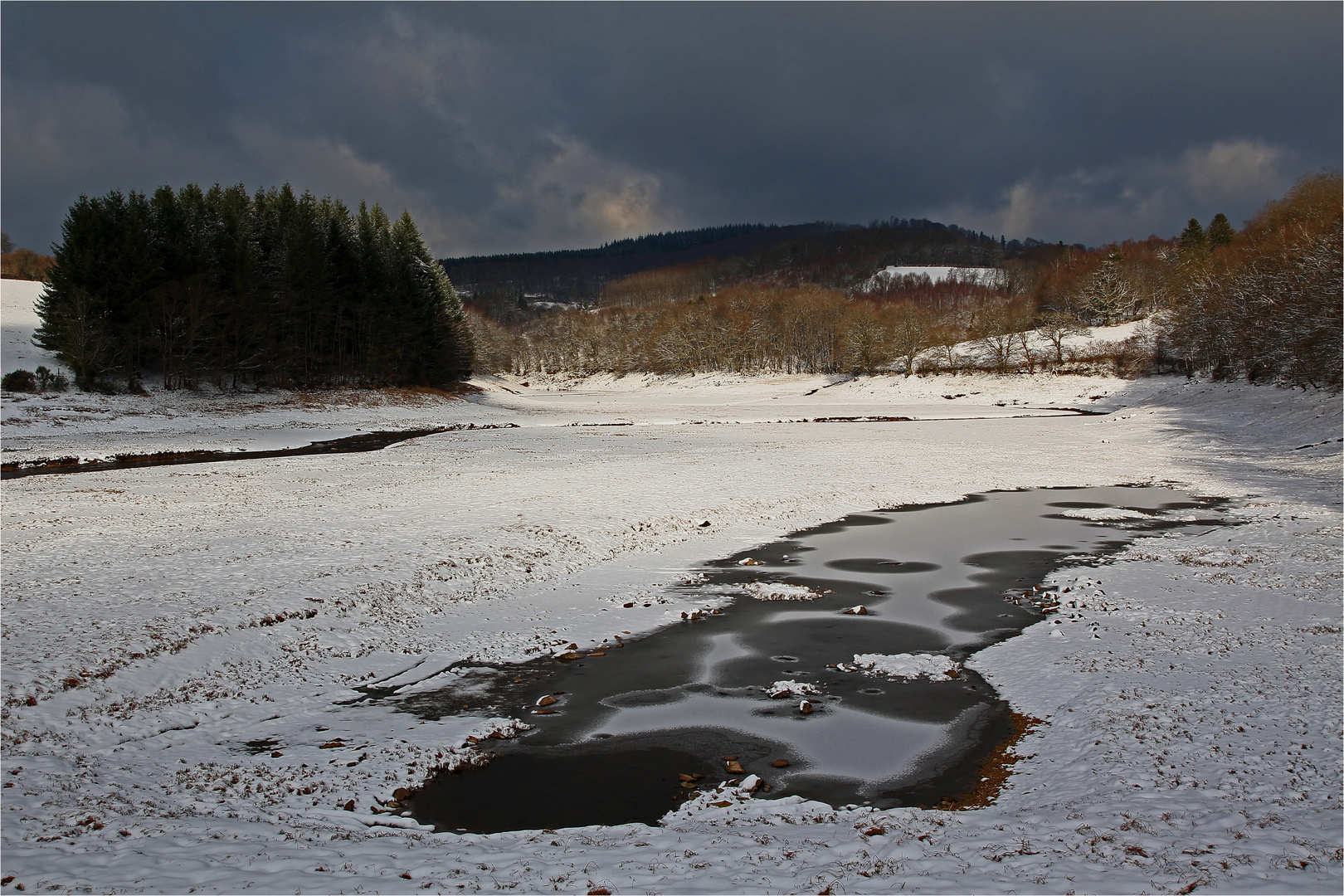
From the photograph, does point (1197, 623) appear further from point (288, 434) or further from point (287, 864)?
point (288, 434)

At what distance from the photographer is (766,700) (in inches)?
340

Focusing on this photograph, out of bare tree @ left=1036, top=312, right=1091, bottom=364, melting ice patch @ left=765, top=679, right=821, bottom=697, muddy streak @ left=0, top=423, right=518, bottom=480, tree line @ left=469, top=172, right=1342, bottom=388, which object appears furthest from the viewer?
bare tree @ left=1036, top=312, right=1091, bottom=364

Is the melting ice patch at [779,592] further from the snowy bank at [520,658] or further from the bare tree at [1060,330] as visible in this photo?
the bare tree at [1060,330]

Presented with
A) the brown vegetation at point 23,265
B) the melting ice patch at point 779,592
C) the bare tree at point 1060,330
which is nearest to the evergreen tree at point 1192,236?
the bare tree at point 1060,330

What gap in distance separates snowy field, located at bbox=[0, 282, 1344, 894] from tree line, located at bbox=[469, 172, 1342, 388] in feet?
64.1

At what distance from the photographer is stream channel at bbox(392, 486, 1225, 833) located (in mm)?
6672

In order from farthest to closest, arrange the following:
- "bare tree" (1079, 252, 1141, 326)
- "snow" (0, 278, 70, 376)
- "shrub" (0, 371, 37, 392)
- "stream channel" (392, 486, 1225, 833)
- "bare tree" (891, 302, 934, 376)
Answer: "bare tree" (1079, 252, 1141, 326), "bare tree" (891, 302, 934, 376), "snow" (0, 278, 70, 376), "shrub" (0, 371, 37, 392), "stream channel" (392, 486, 1225, 833)

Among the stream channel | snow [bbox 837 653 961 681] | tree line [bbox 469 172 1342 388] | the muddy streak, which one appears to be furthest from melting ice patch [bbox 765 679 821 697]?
tree line [bbox 469 172 1342 388]

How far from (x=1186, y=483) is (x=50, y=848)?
27648 mm

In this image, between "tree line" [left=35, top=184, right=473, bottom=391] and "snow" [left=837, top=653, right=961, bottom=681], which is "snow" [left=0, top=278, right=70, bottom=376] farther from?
"snow" [left=837, top=653, right=961, bottom=681]

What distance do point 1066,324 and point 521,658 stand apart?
9742cm

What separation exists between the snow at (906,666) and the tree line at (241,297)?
51260mm

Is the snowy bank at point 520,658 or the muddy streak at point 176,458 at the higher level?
the muddy streak at point 176,458

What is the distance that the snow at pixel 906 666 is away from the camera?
30.5ft
